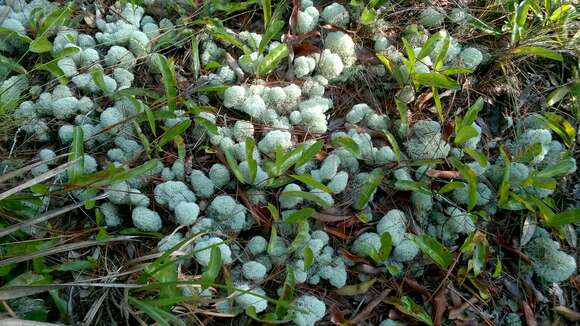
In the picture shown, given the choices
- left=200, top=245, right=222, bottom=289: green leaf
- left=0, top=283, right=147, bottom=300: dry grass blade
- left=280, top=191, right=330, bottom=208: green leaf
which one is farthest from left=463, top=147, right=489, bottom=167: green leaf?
left=0, top=283, right=147, bottom=300: dry grass blade

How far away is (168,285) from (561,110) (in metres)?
1.64

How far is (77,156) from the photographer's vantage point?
1.71 metres

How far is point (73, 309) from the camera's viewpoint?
1577 millimetres

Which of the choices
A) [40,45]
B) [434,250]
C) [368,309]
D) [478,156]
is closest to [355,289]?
[368,309]

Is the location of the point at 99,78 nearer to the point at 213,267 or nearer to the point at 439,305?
the point at 213,267

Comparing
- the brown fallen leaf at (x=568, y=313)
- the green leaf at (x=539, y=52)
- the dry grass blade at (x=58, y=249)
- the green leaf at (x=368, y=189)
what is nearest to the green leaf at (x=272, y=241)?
the green leaf at (x=368, y=189)

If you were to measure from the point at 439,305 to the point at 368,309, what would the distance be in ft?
0.74

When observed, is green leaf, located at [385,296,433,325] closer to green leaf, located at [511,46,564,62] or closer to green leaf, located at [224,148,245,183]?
green leaf, located at [224,148,245,183]

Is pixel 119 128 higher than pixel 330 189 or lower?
higher

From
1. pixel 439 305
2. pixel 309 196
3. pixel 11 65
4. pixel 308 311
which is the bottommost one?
pixel 439 305

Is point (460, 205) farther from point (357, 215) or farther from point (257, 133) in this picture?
point (257, 133)

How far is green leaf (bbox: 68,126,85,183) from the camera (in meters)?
1.67

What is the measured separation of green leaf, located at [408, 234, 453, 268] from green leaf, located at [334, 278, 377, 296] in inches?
7.7

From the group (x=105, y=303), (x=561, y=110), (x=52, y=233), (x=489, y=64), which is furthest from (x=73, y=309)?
(x=561, y=110)
